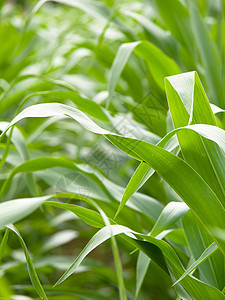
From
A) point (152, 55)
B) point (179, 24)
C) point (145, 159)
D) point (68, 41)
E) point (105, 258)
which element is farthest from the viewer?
point (105, 258)

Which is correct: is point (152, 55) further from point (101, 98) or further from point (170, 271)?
point (170, 271)

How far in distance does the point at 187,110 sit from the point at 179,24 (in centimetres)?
38

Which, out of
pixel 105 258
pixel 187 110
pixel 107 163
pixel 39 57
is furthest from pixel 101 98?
pixel 105 258

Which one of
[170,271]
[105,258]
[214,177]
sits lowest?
[105,258]

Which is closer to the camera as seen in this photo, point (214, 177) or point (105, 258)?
point (214, 177)

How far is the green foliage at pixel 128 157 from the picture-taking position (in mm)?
397

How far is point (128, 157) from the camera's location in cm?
70

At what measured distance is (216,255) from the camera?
479 mm

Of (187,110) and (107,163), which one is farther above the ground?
(187,110)

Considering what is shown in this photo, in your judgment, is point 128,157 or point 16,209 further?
point 128,157

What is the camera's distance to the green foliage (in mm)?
397

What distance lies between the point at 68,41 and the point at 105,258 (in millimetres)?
626

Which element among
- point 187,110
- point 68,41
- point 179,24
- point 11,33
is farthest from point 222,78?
point 11,33

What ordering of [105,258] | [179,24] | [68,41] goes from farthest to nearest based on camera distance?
[105,258] → [68,41] → [179,24]
